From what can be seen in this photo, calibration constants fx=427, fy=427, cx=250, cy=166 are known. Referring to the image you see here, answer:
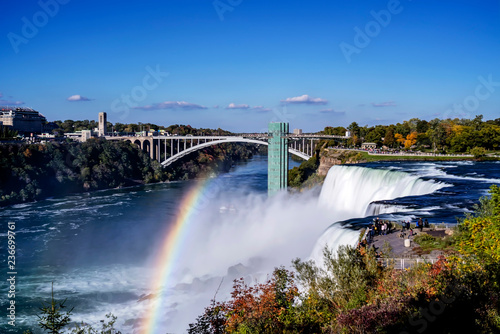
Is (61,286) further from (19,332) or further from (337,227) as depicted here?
(337,227)

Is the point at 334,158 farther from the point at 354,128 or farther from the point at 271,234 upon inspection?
the point at 354,128

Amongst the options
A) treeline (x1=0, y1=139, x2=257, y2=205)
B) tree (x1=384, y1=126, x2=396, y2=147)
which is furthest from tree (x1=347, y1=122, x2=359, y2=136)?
treeline (x1=0, y1=139, x2=257, y2=205)

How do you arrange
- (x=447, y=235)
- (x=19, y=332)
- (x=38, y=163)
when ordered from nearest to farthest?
1. (x=447, y=235)
2. (x=19, y=332)
3. (x=38, y=163)

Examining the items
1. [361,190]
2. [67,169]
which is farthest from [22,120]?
[361,190]

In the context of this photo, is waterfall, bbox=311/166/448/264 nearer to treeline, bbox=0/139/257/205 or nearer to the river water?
the river water

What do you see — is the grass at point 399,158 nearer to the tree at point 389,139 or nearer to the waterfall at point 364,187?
the waterfall at point 364,187

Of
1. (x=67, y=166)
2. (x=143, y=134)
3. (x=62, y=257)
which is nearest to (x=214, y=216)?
(x=62, y=257)
